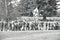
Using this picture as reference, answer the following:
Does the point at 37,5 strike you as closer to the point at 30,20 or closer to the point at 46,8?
the point at 46,8

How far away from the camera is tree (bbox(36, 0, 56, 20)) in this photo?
33.2 feet

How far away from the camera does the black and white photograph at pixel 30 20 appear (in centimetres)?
528

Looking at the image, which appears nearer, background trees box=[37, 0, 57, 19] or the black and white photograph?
the black and white photograph

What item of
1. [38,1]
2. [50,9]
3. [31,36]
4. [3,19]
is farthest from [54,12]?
[31,36]

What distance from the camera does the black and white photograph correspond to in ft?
17.3

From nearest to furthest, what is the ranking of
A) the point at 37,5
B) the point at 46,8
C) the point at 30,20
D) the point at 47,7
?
the point at 30,20 → the point at 47,7 → the point at 46,8 → the point at 37,5

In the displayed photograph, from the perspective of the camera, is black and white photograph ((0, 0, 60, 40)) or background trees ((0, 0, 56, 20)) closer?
black and white photograph ((0, 0, 60, 40))

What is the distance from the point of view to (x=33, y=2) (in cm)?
1057

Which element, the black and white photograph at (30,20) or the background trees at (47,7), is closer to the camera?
the black and white photograph at (30,20)

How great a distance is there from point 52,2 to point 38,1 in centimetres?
104

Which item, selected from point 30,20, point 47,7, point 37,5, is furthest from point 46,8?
point 30,20

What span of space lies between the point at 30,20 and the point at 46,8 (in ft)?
6.01

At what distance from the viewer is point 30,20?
30.0ft

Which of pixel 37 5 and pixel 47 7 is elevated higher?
pixel 37 5
